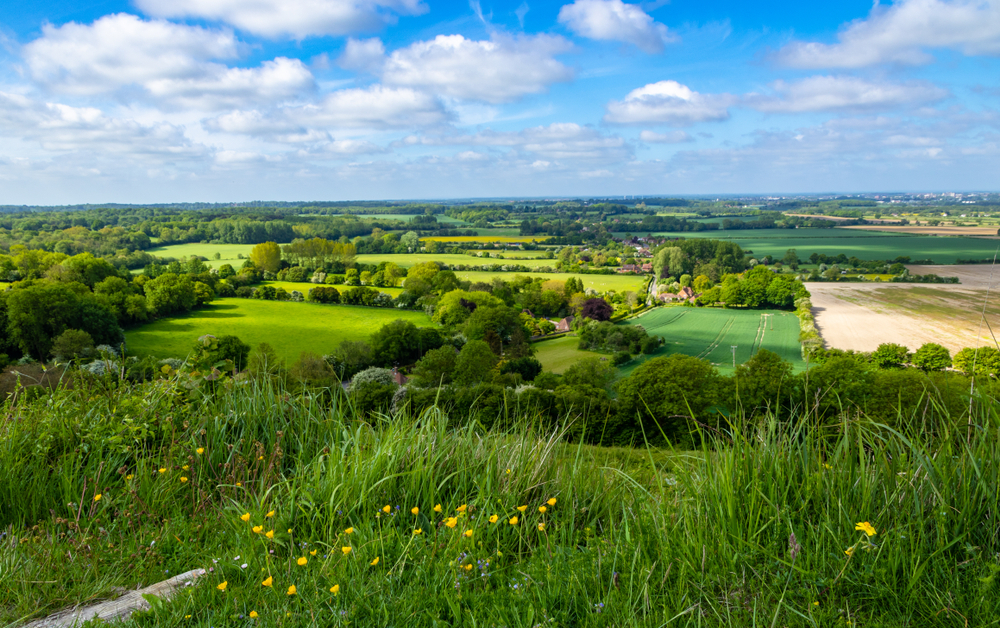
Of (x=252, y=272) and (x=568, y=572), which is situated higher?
(x=568, y=572)

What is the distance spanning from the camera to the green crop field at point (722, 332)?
4362 cm

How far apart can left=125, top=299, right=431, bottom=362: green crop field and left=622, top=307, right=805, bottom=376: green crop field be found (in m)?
24.1

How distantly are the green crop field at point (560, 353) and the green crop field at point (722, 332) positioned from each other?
4.28 meters

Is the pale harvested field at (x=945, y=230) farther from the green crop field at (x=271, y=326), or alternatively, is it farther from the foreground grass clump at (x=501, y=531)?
the foreground grass clump at (x=501, y=531)

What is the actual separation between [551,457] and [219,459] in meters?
2.16

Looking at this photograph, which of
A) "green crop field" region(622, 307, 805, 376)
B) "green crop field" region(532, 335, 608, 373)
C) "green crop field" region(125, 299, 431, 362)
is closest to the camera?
"green crop field" region(622, 307, 805, 376)

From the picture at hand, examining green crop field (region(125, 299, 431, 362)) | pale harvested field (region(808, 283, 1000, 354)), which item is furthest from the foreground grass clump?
pale harvested field (region(808, 283, 1000, 354))

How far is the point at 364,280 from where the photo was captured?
2972 inches

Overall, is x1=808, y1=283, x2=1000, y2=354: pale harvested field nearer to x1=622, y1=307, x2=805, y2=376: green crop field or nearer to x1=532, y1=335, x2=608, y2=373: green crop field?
x1=622, y1=307, x2=805, y2=376: green crop field

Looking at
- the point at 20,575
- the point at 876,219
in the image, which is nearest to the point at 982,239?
the point at 876,219

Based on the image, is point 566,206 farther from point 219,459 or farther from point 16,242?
point 219,459

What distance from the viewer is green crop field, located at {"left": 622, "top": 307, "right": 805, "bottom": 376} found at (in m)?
43.6

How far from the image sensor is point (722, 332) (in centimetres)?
5175

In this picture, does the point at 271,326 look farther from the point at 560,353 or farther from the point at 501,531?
the point at 501,531
